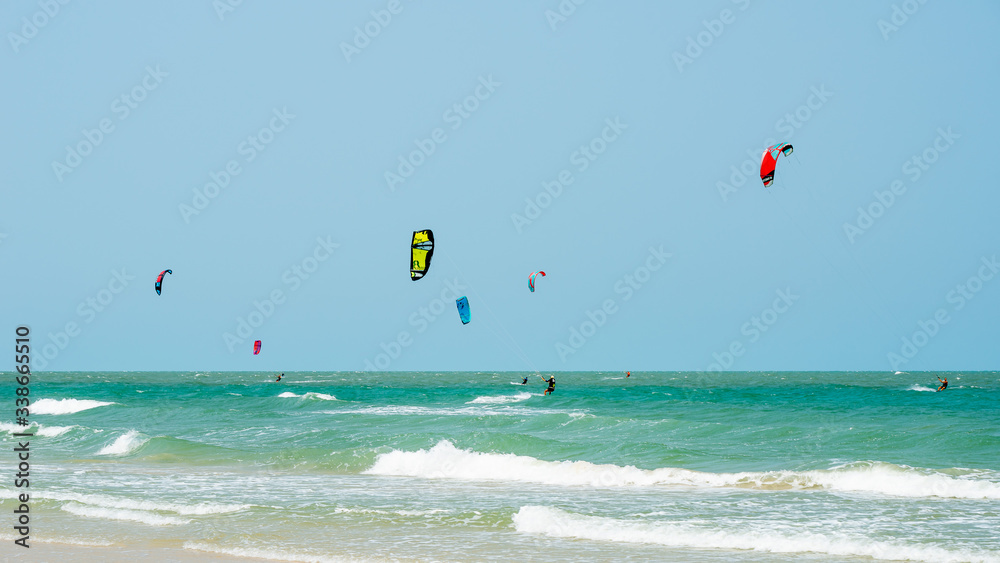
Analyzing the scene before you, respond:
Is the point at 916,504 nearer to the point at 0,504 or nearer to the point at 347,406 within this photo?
the point at 0,504

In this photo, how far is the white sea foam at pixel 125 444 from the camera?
59.8 ft

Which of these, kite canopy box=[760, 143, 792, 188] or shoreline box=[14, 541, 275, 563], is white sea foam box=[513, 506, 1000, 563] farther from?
kite canopy box=[760, 143, 792, 188]

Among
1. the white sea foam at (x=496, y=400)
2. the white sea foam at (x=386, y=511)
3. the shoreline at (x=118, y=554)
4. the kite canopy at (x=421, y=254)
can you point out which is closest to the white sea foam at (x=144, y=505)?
the white sea foam at (x=386, y=511)

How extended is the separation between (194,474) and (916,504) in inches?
451

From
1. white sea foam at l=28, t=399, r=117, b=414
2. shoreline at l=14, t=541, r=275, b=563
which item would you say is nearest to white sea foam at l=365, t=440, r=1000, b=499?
shoreline at l=14, t=541, r=275, b=563

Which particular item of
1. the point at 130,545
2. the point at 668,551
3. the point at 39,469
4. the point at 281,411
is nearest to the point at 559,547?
the point at 668,551

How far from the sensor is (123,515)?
1018cm

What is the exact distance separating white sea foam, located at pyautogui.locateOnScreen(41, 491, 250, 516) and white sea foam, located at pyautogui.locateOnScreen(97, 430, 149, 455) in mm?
6811

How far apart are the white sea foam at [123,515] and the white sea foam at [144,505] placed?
0.18m

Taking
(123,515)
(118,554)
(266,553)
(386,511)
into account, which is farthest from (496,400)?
(118,554)

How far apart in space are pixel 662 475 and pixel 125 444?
1221cm

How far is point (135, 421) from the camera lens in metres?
27.3

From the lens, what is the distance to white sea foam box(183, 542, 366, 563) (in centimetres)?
798

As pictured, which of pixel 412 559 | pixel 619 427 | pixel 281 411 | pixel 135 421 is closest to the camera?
pixel 412 559
